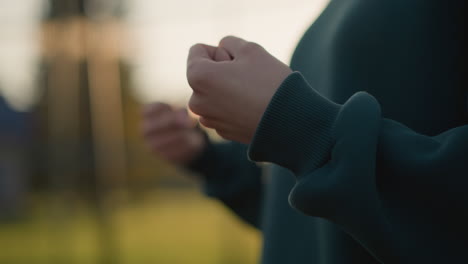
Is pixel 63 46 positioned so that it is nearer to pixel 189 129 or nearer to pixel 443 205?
pixel 189 129

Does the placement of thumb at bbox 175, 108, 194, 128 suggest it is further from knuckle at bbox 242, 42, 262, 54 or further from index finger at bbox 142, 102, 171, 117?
knuckle at bbox 242, 42, 262, 54

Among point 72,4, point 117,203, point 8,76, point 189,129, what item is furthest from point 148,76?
point 189,129

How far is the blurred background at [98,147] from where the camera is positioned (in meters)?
3.50

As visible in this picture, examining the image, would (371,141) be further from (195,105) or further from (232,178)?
(232,178)

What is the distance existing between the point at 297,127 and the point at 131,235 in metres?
7.32

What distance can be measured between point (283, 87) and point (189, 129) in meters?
0.45

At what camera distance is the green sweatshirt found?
395 millimetres

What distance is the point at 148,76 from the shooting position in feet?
22.2

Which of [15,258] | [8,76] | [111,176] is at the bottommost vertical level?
[111,176]

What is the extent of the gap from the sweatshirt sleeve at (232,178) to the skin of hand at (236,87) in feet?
1.34

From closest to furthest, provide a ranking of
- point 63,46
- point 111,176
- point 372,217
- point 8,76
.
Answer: point 372,217 < point 63,46 < point 8,76 < point 111,176

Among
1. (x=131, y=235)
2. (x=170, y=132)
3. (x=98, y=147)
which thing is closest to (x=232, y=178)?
(x=170, y=132)

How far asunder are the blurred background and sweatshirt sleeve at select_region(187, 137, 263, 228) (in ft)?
0.45

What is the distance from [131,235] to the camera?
7535mm
